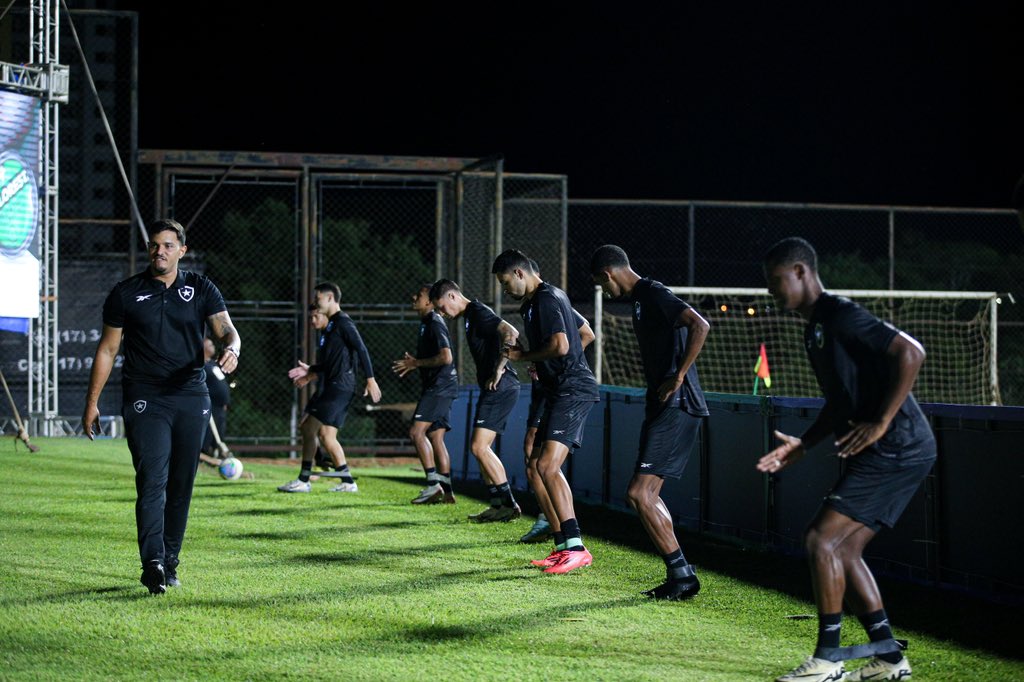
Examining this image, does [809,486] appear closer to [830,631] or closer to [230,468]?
[830,631]

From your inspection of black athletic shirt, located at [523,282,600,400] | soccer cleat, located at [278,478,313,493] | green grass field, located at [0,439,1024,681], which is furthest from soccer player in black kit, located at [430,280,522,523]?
soccer cleat, located at [278,478,313,493]

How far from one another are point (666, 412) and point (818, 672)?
256 centimetres

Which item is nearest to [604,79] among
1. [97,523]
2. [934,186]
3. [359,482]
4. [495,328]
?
[934,186]

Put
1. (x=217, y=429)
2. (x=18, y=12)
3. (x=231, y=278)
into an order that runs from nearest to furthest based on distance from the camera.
Result: (x=217, y=429) → (x=18, y=12) → (x=231, y=278)

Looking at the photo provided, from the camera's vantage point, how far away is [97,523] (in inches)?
423

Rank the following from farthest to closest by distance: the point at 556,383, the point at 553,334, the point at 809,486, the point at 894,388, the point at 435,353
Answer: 1. the point at 435,353
2. the point at 809,486
3. the point at 556,383
4. the point at 553,334
5. the point at 894,388

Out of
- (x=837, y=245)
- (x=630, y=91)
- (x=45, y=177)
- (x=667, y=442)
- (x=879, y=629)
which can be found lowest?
(x=879, y=629)

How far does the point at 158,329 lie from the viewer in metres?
7.36

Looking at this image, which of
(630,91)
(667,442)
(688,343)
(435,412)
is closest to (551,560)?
(667,442)

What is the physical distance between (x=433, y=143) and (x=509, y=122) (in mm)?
1840

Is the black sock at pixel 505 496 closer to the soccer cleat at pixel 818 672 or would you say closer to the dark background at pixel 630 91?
the soccer cleat at pixel 818 672

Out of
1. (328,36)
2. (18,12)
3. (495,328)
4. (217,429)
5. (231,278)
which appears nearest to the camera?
(495,328)

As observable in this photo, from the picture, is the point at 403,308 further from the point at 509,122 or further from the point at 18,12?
the point at 509,122

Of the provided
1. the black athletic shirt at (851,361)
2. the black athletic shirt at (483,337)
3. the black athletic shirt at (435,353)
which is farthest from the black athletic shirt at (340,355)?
the black athletic shirt at (851,361)
